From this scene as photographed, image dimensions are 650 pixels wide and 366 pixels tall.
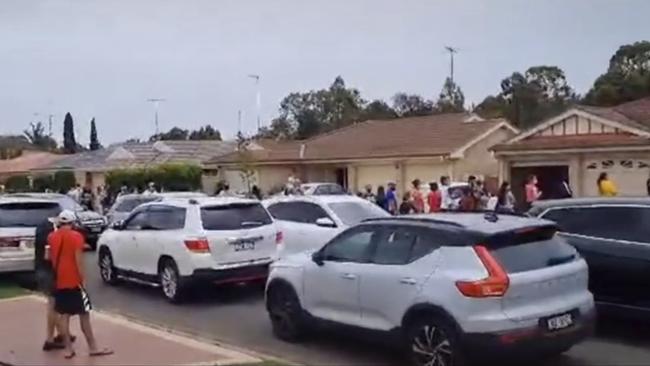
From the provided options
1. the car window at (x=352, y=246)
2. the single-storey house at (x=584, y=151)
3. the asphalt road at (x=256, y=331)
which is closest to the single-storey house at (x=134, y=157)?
the single-storey house at (x=584, y=151)

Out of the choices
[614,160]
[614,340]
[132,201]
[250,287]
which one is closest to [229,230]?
[250,287]

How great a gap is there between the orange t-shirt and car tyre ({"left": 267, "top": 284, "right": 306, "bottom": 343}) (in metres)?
2.52

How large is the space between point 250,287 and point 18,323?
14.5 ft

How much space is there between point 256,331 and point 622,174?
20.9 metres

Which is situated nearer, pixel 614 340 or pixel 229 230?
pixel 614 340

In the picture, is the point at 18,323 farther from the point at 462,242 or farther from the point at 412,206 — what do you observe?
the point at 412,206

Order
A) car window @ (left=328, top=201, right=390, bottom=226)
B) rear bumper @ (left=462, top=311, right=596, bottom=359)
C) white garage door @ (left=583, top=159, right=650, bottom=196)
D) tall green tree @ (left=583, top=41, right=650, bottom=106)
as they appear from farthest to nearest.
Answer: tall green tree @ (left=583, top=41, right=650, bottom=106)
white garage door @ (left=583, top=159, right=650, bottom=196)
car window @ (left=328, top=201, right=390, bottom=226)
rear bumper @ (left=462, top=311, right=596, bottom=359)

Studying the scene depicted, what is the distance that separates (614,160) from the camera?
3094 cm

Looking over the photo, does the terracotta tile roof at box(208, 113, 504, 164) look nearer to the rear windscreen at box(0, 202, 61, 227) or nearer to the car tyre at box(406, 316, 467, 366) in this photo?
the rear windscreen at box(0, 202, 61, 227)

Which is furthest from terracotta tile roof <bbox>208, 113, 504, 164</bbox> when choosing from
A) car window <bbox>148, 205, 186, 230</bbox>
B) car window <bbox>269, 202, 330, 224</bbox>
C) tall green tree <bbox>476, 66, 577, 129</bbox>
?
car window <bbox>148, 205, 186, 230</bbox>

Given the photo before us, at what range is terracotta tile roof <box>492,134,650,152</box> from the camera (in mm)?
30344

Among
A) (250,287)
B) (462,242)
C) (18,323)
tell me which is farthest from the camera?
(250,287)

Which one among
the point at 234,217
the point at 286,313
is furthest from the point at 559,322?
the point at 234,217

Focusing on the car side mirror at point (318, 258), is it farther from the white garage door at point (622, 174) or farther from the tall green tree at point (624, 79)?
the tall green tree at point (624, 79)
